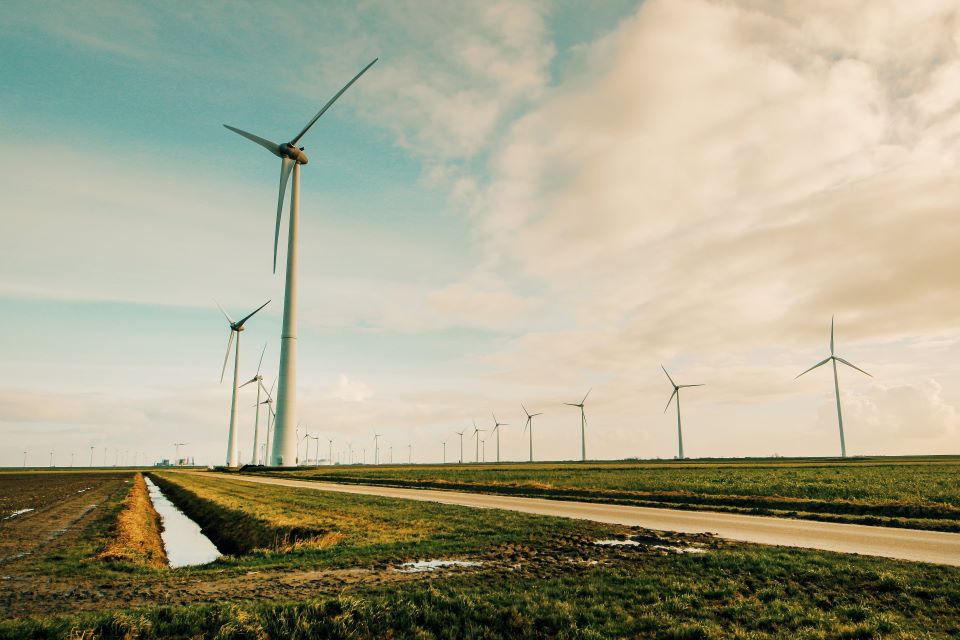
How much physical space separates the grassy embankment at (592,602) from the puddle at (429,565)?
80 cm

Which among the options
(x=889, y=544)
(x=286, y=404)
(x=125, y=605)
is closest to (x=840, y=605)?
(x=889, y=544)

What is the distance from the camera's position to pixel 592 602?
1309 centimetres

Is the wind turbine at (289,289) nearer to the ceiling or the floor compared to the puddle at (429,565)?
nearer to the ceiling

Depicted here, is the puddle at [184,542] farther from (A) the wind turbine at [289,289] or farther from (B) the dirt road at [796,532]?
(A) the wind turbine at [289,289]

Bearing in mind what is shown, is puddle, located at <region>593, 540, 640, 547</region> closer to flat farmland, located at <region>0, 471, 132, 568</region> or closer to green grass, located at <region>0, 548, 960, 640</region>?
green grass, located at <region>0, 548, 960, 640</region>

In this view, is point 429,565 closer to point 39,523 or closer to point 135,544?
point 135,544

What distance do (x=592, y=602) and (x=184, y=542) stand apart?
1091 inches

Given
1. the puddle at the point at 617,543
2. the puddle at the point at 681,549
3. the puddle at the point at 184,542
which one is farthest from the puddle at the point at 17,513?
the puddle at the point at 681,549

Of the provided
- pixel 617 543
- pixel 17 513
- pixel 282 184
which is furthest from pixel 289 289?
pixel 617 543

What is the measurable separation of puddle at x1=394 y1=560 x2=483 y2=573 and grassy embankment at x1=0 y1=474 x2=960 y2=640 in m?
0.80

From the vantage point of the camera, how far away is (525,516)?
2866cm

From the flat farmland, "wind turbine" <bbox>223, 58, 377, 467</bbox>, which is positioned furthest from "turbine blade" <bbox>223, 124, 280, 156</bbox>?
the flat farmland

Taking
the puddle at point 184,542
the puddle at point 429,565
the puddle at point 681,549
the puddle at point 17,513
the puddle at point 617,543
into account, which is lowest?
the puddle at point 184,542

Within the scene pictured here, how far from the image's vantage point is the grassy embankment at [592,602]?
11250mm
